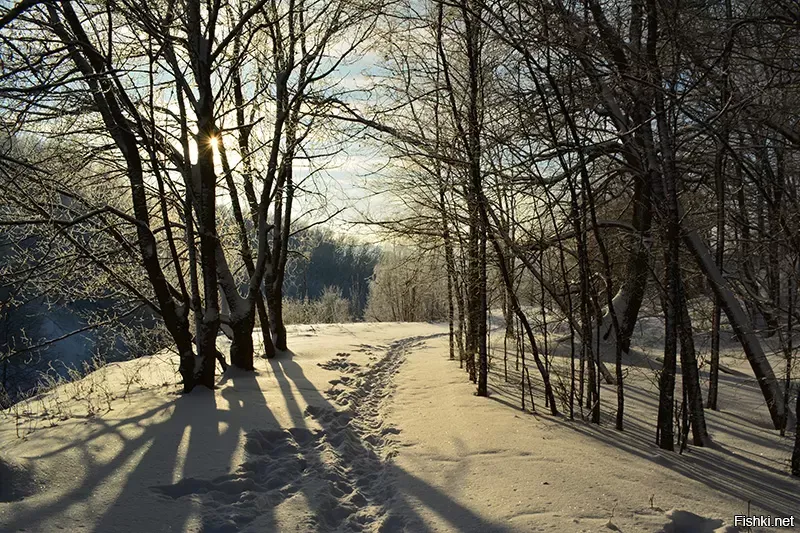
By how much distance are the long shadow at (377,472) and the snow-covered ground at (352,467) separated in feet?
0.05

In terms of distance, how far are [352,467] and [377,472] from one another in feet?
0.85

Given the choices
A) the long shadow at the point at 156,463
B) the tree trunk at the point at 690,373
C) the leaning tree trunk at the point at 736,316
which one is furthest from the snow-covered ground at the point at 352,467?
the leaning tree trunk at the point at 736,316

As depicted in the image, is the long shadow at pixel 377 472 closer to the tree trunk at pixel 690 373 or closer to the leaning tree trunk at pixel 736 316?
the tree trunk at pixel 690 373

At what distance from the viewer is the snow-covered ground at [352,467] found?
3146 mm

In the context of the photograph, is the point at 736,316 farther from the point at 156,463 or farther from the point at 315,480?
the point at 156,463

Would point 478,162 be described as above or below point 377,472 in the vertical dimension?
above

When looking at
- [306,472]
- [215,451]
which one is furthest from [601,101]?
[215,451]

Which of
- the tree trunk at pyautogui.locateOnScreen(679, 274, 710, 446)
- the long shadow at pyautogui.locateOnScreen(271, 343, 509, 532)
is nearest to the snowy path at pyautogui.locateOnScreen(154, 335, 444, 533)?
the long shadow at pyautogui.locateOnScreen(271, 343, 509, 532)

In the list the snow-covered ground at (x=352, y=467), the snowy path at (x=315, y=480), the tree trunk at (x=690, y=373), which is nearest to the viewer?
the snow-covered ground at (x=352, y=467)

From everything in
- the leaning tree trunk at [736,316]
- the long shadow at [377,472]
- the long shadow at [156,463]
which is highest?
the leaning tree trunk at [736,316]

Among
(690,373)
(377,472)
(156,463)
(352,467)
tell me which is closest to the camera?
(156,463)

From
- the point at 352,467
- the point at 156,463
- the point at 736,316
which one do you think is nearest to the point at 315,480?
the point at 352,467

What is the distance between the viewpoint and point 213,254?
22.1 ft

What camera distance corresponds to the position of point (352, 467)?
4.43 meters
